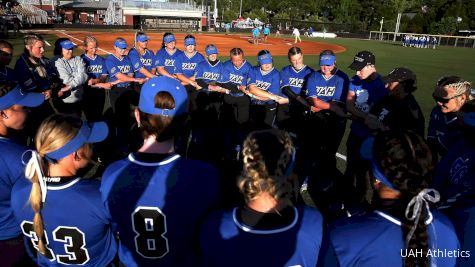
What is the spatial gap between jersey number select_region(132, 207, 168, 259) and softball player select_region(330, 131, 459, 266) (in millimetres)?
1127

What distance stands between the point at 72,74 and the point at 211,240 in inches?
262

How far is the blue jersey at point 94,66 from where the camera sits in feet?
26.1

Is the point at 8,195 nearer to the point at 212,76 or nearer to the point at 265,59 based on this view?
the point at 265,59

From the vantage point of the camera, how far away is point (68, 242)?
2441 millimetres

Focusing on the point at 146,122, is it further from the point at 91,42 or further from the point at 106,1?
the point at 106,1

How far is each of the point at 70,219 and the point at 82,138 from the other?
1.83ft

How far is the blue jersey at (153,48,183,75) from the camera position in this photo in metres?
9.31

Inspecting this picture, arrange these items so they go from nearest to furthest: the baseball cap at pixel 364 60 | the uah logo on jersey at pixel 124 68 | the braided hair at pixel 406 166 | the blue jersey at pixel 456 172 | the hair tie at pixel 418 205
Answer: the hair tie at pixel 418 205, the braided hair at pixel 406 166, the blue jersey at pixel 456 172, the baseball cap at pixel 364 60, the uah logo on jersey at pixel 124 68

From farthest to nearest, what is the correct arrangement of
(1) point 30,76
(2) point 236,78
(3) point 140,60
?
(3) point 140,60, (2) point 236,78, (1) point 30,76

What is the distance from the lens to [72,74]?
7.44 meters

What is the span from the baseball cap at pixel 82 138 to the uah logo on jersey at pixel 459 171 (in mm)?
3088

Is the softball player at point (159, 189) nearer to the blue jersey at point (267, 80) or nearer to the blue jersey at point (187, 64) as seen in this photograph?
the blue jersey at point (267, 80)

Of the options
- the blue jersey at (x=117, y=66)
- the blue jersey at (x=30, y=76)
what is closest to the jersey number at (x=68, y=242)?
the blue jersey at (x=30, y=76)

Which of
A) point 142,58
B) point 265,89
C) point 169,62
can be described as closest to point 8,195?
point 265,89
